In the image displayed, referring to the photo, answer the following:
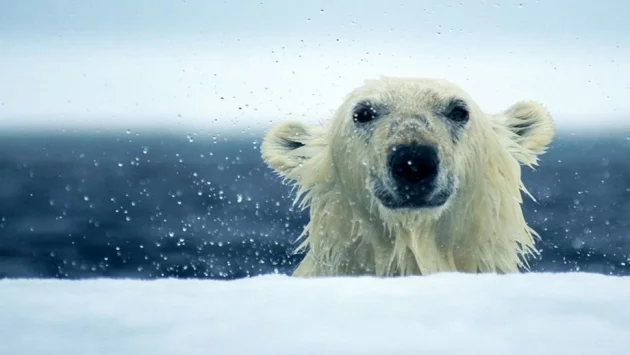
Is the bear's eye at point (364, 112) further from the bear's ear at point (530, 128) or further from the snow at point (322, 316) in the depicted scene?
the snow at point (322, 316)

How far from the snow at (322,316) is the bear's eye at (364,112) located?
5.26 ft

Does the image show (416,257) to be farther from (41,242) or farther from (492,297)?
(41,242)

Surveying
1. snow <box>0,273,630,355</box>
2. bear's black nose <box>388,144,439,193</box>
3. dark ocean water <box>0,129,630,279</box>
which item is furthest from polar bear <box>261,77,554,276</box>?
dark ocean water <box>0,129,630,279</box>

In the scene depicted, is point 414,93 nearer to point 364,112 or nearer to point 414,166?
point 364,112

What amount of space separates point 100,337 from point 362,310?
0.69 meters

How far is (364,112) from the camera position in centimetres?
395

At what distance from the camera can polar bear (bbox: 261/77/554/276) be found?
3.66m

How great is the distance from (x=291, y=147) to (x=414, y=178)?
1.15 metres

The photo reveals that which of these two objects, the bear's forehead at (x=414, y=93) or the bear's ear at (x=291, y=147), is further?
the bear's ear at (x=291, y=147)

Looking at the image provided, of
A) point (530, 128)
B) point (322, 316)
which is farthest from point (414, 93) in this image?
point (322, 316)

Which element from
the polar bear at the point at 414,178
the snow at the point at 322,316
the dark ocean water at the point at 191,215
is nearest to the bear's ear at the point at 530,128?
the polar bear at the point at 414,178

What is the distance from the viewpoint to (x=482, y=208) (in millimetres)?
4059

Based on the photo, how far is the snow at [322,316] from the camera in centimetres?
194

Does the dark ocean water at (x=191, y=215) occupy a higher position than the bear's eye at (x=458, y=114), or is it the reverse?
the bear's eye at (x=458, y=114)
